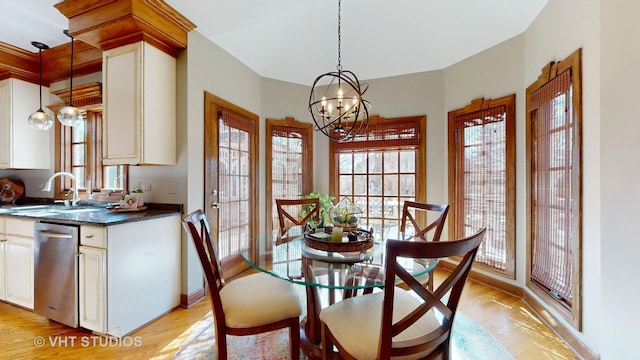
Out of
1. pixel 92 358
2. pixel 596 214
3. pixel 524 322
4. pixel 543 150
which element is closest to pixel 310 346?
pixel 92 358

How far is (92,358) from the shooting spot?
185 cm

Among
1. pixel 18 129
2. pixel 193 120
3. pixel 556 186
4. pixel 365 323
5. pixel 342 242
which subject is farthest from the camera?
pixel 18 129

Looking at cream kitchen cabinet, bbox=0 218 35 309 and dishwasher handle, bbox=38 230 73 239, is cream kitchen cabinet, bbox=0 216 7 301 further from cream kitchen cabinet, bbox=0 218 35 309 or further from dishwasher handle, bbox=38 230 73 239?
dishwasher handle, bbox=38 230 73 239

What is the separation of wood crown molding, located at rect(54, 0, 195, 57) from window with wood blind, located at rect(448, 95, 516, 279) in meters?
3.27

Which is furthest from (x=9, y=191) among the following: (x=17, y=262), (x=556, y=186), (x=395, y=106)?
(x=556, y=186)

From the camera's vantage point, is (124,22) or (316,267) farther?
(124,22)

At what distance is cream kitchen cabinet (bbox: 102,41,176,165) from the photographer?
93.3 inches

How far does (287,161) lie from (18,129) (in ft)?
11.0

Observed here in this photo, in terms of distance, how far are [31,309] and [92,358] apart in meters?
1.19

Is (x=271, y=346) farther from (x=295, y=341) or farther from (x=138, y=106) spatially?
(x=138, y=106)

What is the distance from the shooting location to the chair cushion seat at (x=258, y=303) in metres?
1.51

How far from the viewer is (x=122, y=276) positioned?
207 cm

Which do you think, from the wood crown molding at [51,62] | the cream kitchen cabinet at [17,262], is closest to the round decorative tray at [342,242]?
the cream kitchen cabinet at [17,262]

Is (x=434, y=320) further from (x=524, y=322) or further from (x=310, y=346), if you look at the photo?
(x=524, y=322)
